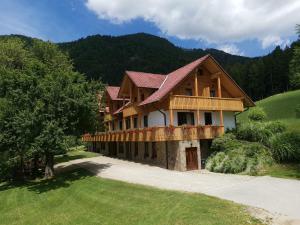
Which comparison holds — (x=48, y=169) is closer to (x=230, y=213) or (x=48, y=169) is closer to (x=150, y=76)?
(x=150, y=76)

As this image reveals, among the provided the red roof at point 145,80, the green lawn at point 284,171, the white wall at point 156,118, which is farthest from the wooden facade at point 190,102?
the green lawn at point 284,171

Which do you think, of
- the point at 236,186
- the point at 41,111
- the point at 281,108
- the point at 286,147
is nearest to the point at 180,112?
the point at 286,147

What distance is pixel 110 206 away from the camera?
16000 millimetres

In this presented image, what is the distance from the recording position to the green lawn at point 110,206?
12.9m

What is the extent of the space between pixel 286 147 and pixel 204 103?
8.84m

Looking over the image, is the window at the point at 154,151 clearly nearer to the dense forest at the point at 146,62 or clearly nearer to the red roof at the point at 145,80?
the red roof at the point at 145,80

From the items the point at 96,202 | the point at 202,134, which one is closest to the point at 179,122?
the point at 202,134

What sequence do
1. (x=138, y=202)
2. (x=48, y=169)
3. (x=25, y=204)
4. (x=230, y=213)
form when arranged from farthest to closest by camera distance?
(x=48, y=169), (x=25, y=204), (x=138, y=202), (x=230, y=213)

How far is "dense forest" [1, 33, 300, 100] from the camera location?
8900 centimetres

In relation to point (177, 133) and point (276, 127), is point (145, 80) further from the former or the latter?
point (276, 127)

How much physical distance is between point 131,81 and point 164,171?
12053mm

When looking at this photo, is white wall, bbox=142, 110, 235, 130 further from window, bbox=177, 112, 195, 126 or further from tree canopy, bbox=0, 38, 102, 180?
tree canopy, bbox=0, 38, 102, 180

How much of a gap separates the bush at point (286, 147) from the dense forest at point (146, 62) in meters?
47.9

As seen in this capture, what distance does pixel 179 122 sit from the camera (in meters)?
Result: 30.8
